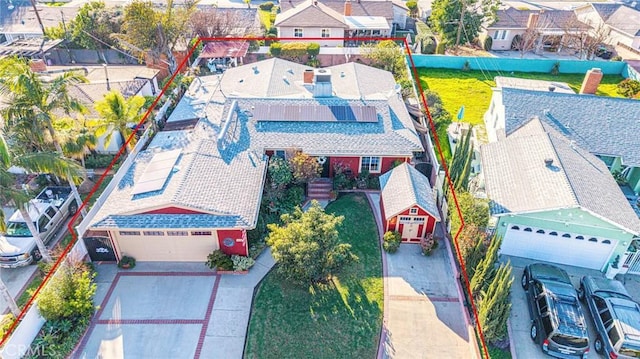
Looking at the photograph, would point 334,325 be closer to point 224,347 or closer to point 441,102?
point 224,347

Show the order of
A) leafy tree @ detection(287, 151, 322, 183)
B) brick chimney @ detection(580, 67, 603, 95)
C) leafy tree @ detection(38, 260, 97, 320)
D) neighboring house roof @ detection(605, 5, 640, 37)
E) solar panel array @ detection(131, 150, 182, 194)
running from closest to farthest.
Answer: leafy tree @ detection(38, 260, 97, 320) < solar panel array @ detection(131, 150, 182, 194) < leafy tree @ detection(287, 151, 322, 183) < brick chimney @ detection(580, 67, 603, 95) < neighboring house roof @ detection(605, 5, 640, 37)

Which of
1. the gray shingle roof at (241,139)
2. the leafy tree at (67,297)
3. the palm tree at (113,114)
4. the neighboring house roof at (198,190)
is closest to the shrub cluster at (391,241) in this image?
the gray shingle roof at (241,139)

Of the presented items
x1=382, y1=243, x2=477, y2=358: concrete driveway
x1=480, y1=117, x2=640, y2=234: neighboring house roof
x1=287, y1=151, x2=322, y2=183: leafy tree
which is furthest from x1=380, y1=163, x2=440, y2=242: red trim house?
x1=287, y1=151, x2=322, y2=183: leafy tree

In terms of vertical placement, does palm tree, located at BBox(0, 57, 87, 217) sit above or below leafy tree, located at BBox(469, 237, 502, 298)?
above

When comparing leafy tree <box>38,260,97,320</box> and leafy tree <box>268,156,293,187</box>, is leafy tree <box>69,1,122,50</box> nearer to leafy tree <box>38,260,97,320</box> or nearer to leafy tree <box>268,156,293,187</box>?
leafy tree <box>268,156,293,187</box>

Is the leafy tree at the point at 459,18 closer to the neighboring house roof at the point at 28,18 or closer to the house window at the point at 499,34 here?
the house window at the point at 499,34

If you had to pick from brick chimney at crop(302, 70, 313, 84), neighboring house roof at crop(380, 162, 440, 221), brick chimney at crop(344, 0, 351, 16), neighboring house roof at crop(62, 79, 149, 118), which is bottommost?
neighboring house roof at crop(380, 162, 440, 221)
